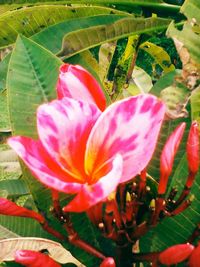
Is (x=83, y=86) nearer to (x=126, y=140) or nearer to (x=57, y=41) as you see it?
(x=126, y=140)

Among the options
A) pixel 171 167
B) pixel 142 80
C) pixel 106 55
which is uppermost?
pixel 171 167

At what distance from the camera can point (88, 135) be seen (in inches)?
26.4

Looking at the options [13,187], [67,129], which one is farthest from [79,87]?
[13,187]

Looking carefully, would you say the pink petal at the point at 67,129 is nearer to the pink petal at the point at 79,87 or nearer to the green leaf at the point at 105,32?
the pink petal at the point at 79,87

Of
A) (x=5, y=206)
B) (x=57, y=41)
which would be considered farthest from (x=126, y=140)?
(x=57, y=41)

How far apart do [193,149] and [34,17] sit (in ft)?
1.43

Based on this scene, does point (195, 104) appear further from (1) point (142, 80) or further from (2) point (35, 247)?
(1) point (142, 80)

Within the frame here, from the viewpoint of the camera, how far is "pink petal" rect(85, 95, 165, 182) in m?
0.64

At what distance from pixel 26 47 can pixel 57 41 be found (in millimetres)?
146

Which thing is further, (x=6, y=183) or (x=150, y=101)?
(x=6, y=183)

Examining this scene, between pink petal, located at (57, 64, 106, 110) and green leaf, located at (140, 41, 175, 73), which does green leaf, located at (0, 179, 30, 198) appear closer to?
pink petal, located at (57, 64, 106, 110)

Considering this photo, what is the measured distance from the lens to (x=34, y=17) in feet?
3.41

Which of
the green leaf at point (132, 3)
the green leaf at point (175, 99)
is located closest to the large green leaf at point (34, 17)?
the green leaf at point (132, 3)

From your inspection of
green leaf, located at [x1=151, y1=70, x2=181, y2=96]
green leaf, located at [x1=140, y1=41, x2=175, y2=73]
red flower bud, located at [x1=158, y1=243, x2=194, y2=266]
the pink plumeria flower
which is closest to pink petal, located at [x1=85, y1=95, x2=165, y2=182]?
the pink plumeria flower
